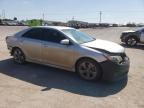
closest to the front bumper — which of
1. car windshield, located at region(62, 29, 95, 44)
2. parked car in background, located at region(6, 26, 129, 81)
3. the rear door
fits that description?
parked car in background, located at region(6, 26, 129, 81)

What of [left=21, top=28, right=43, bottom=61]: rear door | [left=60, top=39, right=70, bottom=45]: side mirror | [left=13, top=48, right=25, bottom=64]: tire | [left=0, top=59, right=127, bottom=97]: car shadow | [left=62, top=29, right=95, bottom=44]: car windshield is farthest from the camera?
[left=13, top=48, right=25, bottom=64]: tire

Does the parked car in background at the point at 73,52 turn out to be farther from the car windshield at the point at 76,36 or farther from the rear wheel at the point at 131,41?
the rear wheel at the point at 131,41

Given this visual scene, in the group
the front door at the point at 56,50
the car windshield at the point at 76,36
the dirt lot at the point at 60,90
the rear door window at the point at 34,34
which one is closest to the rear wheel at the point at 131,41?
the dirt lot at the point at 60,90

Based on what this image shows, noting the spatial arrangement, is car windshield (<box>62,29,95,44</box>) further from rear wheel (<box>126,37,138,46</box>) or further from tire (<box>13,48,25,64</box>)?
rear wheel (<box>126,37,138,46</box>)

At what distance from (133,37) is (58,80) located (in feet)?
37.2

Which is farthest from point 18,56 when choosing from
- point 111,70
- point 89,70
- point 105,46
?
point 111,70

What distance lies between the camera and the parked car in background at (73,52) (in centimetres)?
683

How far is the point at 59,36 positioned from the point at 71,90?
2152 mm

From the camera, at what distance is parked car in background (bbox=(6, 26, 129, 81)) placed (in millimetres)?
6828

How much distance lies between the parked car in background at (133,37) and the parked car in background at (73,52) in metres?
9.44

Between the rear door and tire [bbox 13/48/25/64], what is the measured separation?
0.90 feet

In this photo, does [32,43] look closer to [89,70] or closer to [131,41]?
[89,70]

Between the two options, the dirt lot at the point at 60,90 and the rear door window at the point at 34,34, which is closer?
the dirt lot at the point at 60,90

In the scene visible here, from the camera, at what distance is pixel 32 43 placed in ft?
27.6
